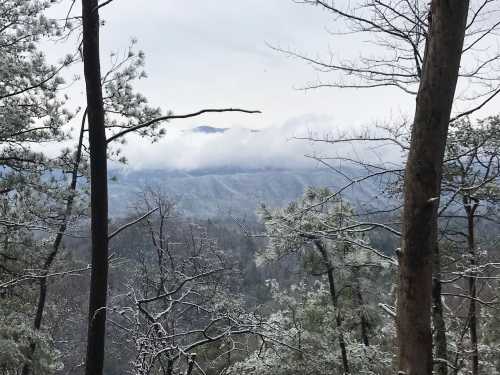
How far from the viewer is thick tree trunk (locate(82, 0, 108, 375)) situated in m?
3.31

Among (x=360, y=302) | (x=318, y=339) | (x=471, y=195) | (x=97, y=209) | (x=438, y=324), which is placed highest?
(x=471, y=195)

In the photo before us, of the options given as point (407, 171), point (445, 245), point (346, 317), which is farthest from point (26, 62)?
point (346, 317)

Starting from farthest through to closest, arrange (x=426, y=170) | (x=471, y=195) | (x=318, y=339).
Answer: (x=318, y=339) → (x=471, y=195) → (x=426, y=170)

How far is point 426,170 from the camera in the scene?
2.47 m

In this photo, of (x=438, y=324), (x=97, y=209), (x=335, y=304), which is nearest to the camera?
(x=97, y=209)

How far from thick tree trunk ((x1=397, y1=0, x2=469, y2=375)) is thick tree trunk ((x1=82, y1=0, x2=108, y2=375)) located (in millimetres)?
2083

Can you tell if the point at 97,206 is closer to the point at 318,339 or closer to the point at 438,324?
the point at 438,324

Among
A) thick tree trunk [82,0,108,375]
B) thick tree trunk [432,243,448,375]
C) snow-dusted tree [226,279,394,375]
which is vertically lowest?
snow-dusted tree [226,279,394,375]

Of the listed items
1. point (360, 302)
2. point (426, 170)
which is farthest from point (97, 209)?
point (360, 302)

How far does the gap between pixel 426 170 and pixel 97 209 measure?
224 centimetres

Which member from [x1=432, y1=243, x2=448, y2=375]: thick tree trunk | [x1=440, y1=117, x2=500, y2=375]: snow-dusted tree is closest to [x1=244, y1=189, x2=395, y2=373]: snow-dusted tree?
[x1=440, y1=117, x2=500, y2=375]: snow-dusted tree

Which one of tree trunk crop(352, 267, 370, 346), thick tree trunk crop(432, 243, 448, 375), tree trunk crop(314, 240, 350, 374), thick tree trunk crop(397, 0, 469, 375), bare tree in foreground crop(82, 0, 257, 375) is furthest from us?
tree trunk crop(352, 267, 370, 346)

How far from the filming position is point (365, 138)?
4.75m

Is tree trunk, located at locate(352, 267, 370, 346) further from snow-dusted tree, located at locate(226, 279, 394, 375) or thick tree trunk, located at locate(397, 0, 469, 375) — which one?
thick tree trunk, located at locate(397, 0, 469, 375)
